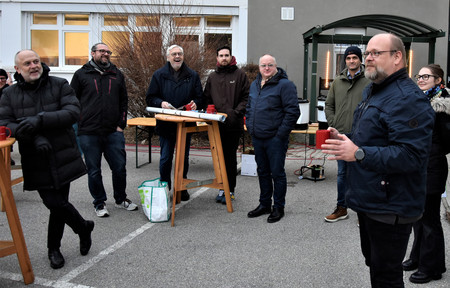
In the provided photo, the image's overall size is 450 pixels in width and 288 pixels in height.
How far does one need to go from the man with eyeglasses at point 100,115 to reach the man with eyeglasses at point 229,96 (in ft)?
3.90

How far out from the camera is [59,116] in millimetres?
3604

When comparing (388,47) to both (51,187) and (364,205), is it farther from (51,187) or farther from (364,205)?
(51,187)

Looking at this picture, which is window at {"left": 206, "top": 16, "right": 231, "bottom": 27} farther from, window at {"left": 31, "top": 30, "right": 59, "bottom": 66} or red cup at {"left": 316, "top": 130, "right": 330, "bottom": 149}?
red cup at {"left": 316, "top": 130, "right": 330, "bottom": 149}

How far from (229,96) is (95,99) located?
65.8 inches

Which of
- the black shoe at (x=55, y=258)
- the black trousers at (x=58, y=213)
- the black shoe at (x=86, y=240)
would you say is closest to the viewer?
the black trousers at (x=58, y=213)

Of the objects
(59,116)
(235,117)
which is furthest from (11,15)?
(59,116)

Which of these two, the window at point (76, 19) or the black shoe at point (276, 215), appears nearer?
the black shoe at point (276, 215)

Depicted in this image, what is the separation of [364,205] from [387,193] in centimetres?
14

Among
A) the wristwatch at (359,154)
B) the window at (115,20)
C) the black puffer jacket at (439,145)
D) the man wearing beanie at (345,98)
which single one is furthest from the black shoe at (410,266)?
the window at (115,20)

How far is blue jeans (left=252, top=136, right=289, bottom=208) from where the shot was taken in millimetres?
5047

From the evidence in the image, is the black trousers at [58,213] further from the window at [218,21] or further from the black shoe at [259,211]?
the window at [218,21]

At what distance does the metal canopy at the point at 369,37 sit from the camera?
11.1m

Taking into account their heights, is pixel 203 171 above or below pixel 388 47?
below

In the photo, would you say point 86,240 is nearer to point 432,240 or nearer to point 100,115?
point 100,115
